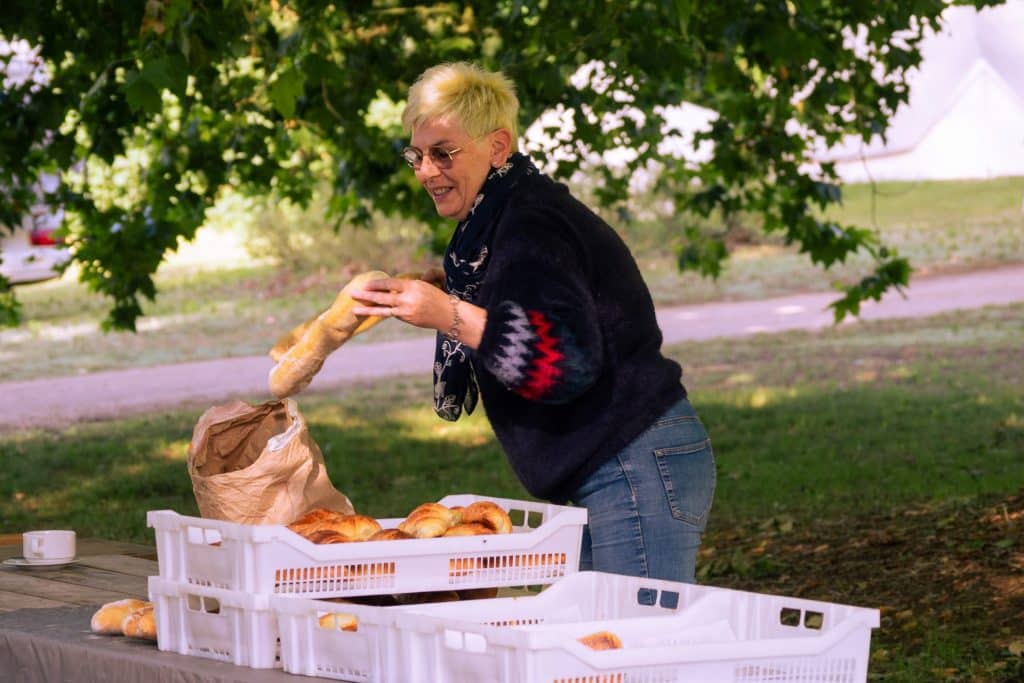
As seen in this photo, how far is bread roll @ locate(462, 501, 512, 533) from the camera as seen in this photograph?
2623 mm

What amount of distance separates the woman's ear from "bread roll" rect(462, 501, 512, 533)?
0.64m

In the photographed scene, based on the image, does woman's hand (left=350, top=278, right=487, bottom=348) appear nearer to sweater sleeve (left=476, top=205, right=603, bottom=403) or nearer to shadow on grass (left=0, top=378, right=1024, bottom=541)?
sweater sleeve (left=476, top=205, right=603, bottom=403)

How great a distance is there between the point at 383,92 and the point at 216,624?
5.19m

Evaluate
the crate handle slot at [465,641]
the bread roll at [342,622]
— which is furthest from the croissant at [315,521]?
the crate handle slot at [465,641]

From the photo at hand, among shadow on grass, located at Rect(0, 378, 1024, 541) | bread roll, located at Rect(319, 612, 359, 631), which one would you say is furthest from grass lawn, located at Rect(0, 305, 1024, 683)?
bread roll, located at Rect(319, 612, 359, 631)

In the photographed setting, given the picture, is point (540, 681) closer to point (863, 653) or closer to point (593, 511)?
point (863, 653)

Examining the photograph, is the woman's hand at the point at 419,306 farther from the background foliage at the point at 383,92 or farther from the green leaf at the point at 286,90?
the green leaf at the point at 286,90

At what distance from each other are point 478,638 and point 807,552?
5205 millimetres

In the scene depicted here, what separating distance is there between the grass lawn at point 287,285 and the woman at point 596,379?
42.5ft

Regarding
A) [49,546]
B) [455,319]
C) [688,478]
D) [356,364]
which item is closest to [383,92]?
[49,546]

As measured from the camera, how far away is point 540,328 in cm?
264

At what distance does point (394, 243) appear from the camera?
754 inches

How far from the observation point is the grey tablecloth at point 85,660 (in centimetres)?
243

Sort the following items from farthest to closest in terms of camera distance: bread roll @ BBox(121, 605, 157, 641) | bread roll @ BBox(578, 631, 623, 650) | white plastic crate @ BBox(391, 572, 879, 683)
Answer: bread roll @ BBox(121, 605, 157, 641), bread roll @ BBox(578, 631, 623, 650), white plastic crate @ BBox(391, 572, 879, 683)
